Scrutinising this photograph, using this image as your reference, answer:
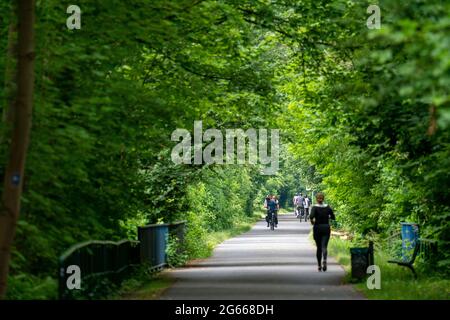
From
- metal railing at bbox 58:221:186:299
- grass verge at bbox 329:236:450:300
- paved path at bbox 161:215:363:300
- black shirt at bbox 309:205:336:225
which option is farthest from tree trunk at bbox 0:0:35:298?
black shirt at bbox 309:205:336:225

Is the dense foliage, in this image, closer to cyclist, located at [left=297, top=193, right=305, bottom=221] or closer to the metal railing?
the metal railing

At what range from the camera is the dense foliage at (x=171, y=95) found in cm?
1459

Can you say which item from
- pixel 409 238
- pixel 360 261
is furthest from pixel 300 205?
pixel 360 261

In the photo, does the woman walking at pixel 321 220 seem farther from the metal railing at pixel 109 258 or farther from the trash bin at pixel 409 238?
the metal railing at pixel 109 258

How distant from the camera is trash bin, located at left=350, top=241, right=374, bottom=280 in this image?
20.5 metres

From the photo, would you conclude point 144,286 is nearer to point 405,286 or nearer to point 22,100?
point 405,286

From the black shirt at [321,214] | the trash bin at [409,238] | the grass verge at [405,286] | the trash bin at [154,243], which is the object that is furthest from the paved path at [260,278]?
the trash bin at [409,238]

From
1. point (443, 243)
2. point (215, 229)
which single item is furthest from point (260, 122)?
point (215, 229)

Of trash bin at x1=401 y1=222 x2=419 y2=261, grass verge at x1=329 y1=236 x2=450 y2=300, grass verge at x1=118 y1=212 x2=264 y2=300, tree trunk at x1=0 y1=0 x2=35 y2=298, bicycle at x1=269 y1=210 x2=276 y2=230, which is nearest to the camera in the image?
tree trunk at x1=0 y1=0 x2=35 y2=298

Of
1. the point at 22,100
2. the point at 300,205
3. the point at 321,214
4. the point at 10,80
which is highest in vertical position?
the point at 10,80

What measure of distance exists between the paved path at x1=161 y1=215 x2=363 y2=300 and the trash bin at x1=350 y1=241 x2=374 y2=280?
45 centimetres

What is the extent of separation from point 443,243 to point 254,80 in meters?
5.96

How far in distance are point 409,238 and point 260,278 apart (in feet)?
14.5

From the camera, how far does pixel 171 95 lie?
21781mm
